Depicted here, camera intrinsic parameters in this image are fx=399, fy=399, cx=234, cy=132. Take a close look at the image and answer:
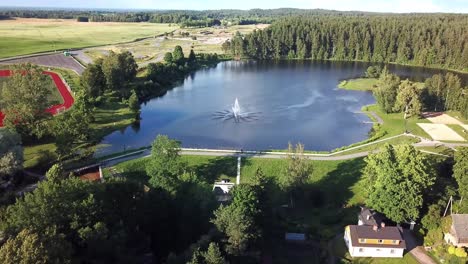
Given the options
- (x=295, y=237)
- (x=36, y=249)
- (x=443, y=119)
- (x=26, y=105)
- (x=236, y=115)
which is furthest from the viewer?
(x=236, y=115)

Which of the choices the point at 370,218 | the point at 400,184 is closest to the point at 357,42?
the point at 400,184

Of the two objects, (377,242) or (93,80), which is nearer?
(377,242)

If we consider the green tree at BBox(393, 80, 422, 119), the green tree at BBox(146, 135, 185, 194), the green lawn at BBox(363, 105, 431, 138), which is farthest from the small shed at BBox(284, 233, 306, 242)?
the green tree at BBox(393, 80, 422, 119)

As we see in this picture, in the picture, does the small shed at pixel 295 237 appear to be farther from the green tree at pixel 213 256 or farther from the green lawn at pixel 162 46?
the green lawn at pixel 162 46

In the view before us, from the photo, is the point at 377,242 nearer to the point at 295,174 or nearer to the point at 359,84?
the point at 295,174

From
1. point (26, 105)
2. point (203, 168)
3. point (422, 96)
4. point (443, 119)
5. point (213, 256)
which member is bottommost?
point (203, 168)

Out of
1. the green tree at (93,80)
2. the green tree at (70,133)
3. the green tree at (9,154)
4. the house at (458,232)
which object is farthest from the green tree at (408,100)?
the green tree at (9,154)
